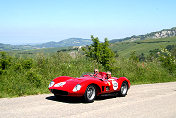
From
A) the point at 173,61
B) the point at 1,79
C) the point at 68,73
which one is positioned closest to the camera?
the point at 1,79

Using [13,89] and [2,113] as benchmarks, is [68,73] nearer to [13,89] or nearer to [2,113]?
[13,89]

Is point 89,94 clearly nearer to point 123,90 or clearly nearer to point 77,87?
point 77,87

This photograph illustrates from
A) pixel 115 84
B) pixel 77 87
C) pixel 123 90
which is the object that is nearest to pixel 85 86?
pixel 77 87

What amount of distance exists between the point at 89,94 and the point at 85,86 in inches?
19.6

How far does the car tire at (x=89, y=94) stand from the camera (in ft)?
27.8

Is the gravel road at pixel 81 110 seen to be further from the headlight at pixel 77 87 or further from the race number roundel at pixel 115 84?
the race number roundel at pixel 115 84

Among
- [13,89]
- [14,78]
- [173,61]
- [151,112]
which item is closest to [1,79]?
[14,78]

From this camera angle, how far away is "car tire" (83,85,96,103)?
8.47m

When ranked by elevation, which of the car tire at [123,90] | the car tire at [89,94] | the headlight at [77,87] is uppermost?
the headlight at [77,87]

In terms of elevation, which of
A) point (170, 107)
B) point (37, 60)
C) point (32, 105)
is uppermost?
point (37, 60)

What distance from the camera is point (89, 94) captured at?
8773mm

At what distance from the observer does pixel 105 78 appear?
10125 millimetres

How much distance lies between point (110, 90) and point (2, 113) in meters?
4.73

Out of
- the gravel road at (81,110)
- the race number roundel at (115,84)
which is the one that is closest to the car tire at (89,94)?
the gravel road at (81,110)
